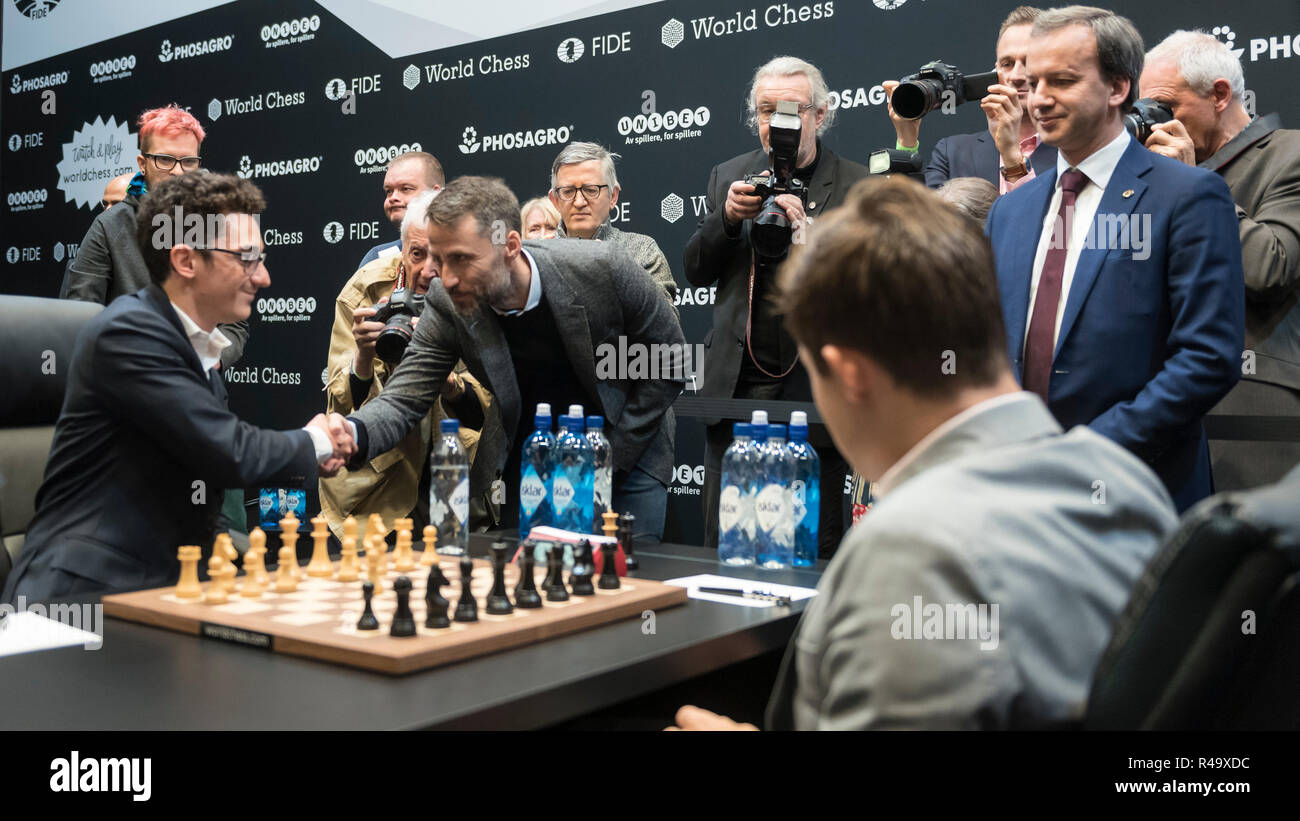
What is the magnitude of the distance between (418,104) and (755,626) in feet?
15.4

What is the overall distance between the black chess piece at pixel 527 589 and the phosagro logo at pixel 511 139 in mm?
3797

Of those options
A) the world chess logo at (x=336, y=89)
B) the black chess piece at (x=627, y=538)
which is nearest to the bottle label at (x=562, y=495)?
the black chess piece at (x=627, y=538)

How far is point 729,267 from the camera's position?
333 centimetres

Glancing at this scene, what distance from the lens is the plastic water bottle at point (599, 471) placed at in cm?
233

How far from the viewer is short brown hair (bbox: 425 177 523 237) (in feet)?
8.48

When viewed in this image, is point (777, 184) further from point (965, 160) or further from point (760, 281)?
point (965, 160)

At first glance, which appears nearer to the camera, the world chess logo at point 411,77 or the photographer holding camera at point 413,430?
the photographer holding camera at point 413,430

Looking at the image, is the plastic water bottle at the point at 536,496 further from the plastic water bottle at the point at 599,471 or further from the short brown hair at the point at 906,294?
the short brown hair at the point at 906,294

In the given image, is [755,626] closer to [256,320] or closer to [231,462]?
[231,462]

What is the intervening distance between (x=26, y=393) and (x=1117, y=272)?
7.33 feet

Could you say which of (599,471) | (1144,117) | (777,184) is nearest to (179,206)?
(599,471)
